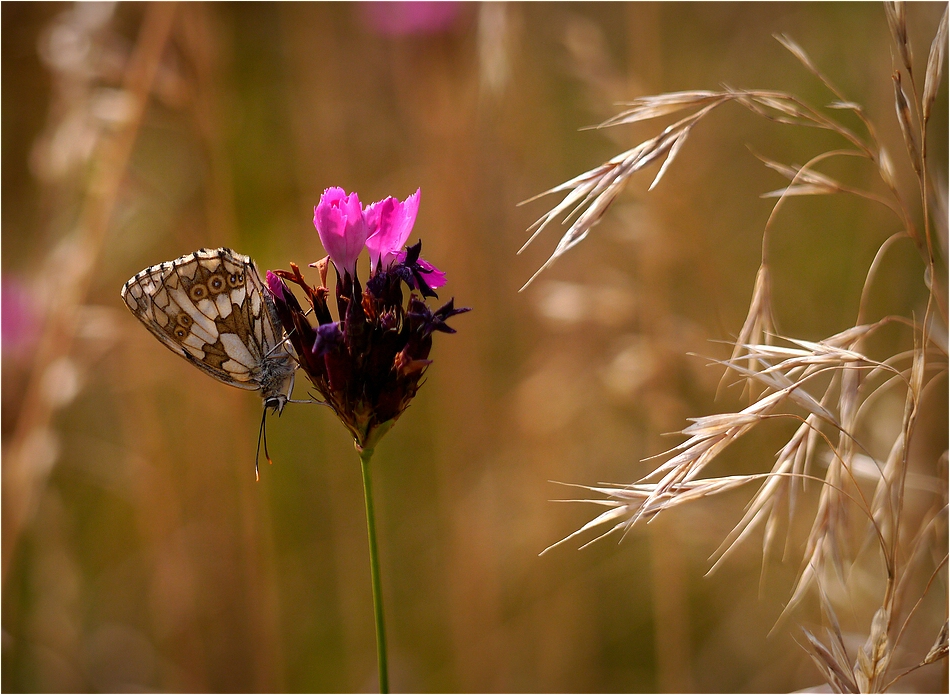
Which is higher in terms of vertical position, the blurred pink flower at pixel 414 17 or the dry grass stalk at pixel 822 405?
the blurred pink flower at pixel 414 17

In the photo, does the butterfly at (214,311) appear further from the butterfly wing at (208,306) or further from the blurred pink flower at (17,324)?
the blurred pink flower at (17,324)

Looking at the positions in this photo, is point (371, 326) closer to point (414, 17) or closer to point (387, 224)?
point (387, 224)

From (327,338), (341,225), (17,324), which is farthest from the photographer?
(17,324)

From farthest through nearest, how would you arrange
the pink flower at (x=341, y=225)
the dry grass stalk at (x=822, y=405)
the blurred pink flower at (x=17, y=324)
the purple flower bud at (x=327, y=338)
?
1. the blurred pink flower at (x=17, y=324)
2. the pink flower at (x=341, y=225)
3. the purple flower bud at (x=327, y=338)
4. the dry grass stalk at (x=822, y=405)

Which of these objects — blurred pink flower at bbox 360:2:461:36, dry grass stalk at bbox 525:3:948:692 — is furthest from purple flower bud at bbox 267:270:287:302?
blurred pink flower at bbox 360:2:461:36

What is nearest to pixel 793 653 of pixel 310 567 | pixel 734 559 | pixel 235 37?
pixel 734 559

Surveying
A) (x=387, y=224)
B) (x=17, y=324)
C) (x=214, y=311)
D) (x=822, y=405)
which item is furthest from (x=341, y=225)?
(x=17, y=324)

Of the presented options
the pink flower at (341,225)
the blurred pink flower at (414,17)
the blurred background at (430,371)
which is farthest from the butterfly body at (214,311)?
the blurred pink flower at (414,17)
